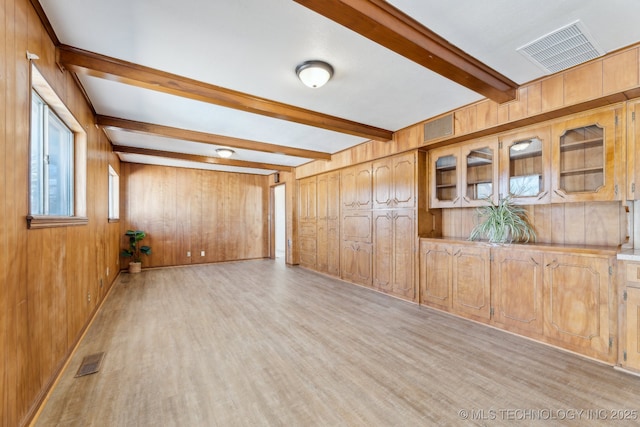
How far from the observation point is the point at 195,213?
735 centimetres

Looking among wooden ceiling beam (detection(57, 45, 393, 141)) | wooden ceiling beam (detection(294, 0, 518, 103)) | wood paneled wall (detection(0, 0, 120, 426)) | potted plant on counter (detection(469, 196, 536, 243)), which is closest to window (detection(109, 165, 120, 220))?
wood paneled wall (detection(0, 0, 120, 426))

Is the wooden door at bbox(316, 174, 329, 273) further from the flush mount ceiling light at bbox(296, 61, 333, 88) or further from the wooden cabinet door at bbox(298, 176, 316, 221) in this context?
the flush mount ceiling light at bbox(296, 61, 333, 88)

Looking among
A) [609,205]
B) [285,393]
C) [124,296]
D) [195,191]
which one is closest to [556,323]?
[609,205]

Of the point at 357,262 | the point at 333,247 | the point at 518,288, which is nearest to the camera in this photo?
the point at 518,288

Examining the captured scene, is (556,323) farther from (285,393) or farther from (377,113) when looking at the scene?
(377,113)

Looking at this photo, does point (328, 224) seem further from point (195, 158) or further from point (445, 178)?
point (195, 158)

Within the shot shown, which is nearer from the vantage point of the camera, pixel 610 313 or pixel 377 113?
pixel 610 313

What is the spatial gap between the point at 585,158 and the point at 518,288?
1458 millimetres

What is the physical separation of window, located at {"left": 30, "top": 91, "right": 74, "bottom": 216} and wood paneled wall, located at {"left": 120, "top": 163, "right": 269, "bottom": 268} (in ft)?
13.6

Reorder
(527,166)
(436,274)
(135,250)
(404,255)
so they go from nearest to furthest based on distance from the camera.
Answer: (527,166)
(436,274)
(404,255)
(135,250)

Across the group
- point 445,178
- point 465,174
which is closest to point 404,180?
point 445,178

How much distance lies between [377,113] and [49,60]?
316 cm

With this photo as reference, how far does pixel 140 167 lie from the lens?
6.70 metres

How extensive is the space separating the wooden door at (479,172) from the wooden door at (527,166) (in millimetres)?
94
